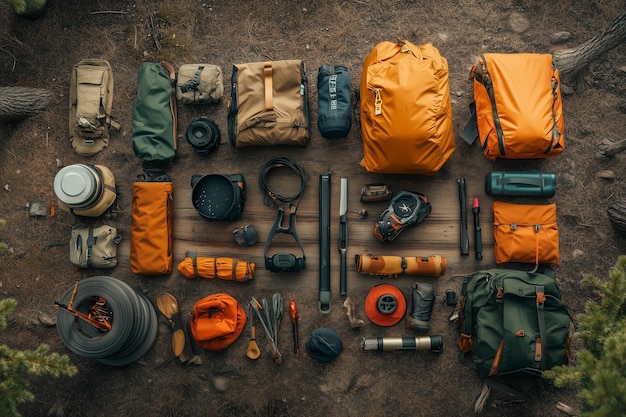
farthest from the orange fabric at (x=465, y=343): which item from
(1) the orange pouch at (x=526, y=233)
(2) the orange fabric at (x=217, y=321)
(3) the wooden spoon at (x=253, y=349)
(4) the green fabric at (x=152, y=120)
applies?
(4) the green fabric at (x=152, y=120)

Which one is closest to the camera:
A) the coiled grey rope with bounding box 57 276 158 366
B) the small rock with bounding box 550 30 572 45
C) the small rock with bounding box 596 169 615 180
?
the coiled grey rope with bounding box 57 276 158 366

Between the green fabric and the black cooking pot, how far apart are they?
1.79ft

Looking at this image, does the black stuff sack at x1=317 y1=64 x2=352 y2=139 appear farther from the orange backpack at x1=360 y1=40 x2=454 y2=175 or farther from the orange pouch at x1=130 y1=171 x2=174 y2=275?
the orange pouch at x1=130 y1=171 x2=174 y2=275

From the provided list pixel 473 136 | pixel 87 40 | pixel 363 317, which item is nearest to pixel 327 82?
pixel 473 136

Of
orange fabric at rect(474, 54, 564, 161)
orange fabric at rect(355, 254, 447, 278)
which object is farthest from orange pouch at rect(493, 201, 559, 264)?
orange fabric at rect(355, 254, 447, 278)

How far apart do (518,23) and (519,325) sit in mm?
3650

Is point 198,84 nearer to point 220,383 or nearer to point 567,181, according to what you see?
point 220,383

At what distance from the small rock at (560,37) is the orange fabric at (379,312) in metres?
3.60

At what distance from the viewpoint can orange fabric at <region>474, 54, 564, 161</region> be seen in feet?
18.0

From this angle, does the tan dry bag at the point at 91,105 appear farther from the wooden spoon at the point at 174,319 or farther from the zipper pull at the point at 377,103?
the zipper pull at the point at 377,103

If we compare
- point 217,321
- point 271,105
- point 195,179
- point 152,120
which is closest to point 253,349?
point 217,321

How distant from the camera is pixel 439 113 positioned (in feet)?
18.0

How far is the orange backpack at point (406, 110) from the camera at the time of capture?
213 inches

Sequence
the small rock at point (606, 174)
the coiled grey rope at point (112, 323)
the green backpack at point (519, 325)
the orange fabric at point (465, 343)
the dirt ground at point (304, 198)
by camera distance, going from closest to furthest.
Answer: the green backpack at point (519, 325) → the coiled grey rope at point (112, 323) → the orange fabric at point (465, 343) → the dirt ground at point (304, 198) → the small rock at point (606, 174)
